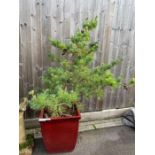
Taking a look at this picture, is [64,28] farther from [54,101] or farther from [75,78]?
[54,101]

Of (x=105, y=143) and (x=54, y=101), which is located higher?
(x=54, y=101)

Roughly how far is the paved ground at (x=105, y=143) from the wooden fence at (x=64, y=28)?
627 mm

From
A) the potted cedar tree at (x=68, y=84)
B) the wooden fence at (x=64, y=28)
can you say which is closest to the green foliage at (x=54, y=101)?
the potted cedar tree at (x=68, y=84)

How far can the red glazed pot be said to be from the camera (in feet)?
6.31

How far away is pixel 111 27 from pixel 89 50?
55cm

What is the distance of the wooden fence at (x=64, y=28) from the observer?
206cm

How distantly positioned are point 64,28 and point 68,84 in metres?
Answer: 0.54

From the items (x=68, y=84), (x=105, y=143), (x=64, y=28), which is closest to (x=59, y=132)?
(x=68, y=84)

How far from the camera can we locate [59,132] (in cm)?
199

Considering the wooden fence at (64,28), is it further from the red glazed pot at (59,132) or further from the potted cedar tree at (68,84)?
the red glazed pot at (59,132)

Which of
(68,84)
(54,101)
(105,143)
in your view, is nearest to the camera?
(54,101)
